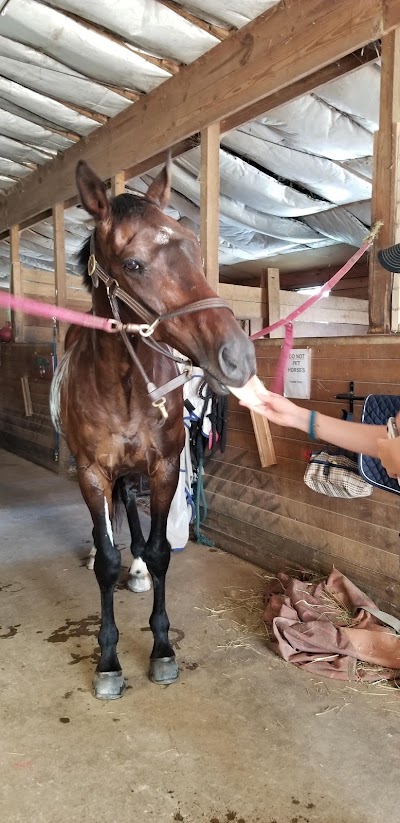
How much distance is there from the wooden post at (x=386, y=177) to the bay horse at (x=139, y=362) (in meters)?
0.90

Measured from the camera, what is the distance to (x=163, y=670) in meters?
1.93

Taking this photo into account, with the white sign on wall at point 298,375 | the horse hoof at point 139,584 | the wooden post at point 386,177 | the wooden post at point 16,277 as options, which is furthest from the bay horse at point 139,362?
the wooden post at point 16,277

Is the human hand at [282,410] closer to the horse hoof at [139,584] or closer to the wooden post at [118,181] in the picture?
the horse hoof at [139,584]

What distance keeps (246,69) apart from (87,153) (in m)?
2.07

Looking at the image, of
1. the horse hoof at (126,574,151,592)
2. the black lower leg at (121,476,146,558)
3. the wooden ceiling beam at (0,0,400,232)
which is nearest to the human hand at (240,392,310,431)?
the black lower leg at (121,476,146,558)

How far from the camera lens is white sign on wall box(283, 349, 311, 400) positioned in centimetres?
262

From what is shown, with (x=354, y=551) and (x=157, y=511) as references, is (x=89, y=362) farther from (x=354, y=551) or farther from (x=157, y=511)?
(x=354, y=551)

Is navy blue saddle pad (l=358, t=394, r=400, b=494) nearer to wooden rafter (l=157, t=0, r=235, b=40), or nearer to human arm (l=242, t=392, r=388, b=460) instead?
human arm (l=242, t=392, r=388, b=460)

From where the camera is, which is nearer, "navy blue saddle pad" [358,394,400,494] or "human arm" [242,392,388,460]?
"human arm" [242,392,388,460]

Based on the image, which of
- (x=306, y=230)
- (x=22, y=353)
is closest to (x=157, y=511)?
(x=306, y=230)

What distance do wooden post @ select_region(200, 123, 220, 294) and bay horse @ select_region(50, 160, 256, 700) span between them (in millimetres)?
1265

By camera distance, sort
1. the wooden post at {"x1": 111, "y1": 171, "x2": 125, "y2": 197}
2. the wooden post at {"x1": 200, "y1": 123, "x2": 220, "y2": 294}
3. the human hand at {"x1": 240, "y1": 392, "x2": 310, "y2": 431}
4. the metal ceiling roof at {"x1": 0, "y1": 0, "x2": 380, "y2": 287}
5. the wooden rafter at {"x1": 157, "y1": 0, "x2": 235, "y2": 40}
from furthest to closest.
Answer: the wooden post at {"x1": 111, "y1": 171, "x2": 125, "y2": 197}, the wooden post at {"x1": 200, "y1": 123, "x2": 220, "y2": 294}, the metal ceiling roof at {"x1": 0, "y1": 0, "x2": 380, "y2": 287}, the wooden rafter at {"x1": 157, "y1": 0, "x2": 235, "y2": 40}, the human hand at {"x1": 240, "y1": 392, "x2": 310, "y2": 431}

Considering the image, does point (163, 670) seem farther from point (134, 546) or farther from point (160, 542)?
point (134, 546)

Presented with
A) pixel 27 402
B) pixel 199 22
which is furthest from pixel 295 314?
pixel 27 402
